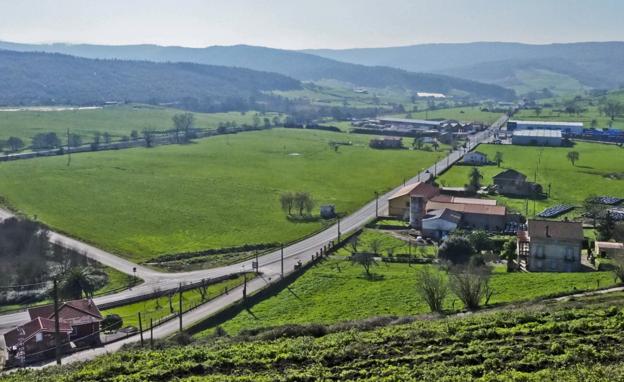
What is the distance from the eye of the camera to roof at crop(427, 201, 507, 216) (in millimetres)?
54316

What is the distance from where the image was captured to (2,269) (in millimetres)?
43938

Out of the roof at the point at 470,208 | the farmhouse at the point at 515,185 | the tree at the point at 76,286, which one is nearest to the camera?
the tree at the point at 76,286

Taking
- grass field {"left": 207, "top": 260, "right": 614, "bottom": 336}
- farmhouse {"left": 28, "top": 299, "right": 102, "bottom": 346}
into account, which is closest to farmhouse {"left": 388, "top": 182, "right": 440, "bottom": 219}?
grass field {"left": 207, "top": 260, "right": 614, "bottom": 336}

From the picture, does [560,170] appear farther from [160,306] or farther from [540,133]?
[160,306]

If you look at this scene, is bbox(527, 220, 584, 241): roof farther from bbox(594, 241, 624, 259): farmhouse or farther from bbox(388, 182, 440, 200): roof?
bbox(388, 182, 440, 200): roof

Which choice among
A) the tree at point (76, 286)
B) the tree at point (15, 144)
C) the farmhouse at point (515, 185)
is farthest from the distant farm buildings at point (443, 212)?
the tree at point (15, 144)

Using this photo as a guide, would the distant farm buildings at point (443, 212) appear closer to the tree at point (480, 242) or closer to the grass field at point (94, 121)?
the tree at point (480, 242)

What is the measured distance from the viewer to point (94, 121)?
508 ft

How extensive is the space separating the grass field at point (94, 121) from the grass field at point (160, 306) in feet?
300

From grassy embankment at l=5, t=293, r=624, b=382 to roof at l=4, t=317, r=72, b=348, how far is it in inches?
225

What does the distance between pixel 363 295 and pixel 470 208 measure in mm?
23206

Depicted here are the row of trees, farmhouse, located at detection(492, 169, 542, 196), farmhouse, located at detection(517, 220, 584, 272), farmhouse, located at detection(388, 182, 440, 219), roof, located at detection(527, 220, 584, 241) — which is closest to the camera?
farmhouse, located at detection(517, 220, 584, 272)

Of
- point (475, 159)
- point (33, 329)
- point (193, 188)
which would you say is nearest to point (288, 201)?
point (193, 188)

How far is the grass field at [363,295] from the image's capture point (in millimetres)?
33000
